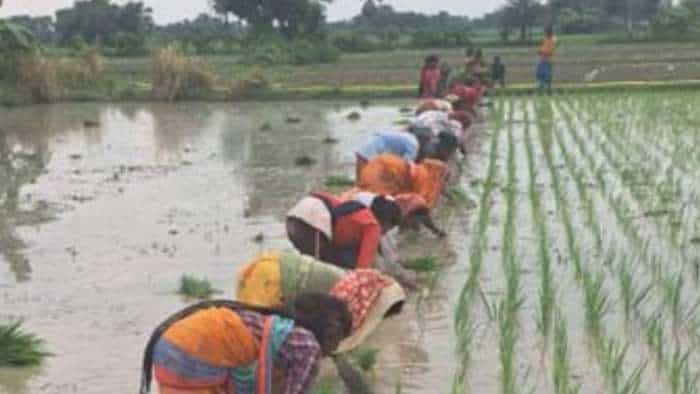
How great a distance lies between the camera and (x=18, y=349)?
5.24m

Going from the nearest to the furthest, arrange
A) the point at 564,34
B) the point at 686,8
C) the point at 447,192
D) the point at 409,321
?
the point at 409,321
the point at 447,192
the point at 686,8
the point at 564,34

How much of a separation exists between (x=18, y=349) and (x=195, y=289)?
1408 millimetres

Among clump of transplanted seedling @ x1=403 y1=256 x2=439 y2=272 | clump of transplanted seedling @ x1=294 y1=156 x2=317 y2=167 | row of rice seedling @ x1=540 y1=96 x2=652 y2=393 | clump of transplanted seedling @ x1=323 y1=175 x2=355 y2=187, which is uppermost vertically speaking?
row of rice seedling @ x1=540 y1=96 x2=652 y2=393

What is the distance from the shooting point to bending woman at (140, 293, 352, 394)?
11.8 feet

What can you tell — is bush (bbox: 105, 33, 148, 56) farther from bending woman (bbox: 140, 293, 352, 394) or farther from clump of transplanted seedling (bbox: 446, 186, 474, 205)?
bending woman (bbox: 140, 293, 352, 394)

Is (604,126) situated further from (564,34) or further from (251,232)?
(564,34)

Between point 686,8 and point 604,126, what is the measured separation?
34.2 meters

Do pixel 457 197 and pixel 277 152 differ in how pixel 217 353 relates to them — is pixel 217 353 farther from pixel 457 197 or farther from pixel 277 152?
pixel 277 152

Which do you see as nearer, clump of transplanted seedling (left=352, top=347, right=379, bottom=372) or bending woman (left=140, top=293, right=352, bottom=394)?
bending woman (left=140, top=293, right=352, bottom=394)

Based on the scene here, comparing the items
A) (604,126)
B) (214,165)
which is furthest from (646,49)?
(214,165)

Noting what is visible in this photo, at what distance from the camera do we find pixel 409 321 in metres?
5.88

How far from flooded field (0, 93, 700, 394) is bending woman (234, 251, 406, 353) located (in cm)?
60

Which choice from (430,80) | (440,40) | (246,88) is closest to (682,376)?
(430,80)

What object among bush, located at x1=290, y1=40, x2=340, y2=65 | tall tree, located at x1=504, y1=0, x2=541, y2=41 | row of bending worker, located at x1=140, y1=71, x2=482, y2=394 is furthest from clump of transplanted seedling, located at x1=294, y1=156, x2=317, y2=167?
tall tree, located at x1=504, y1=0, x2=541, y2=41
